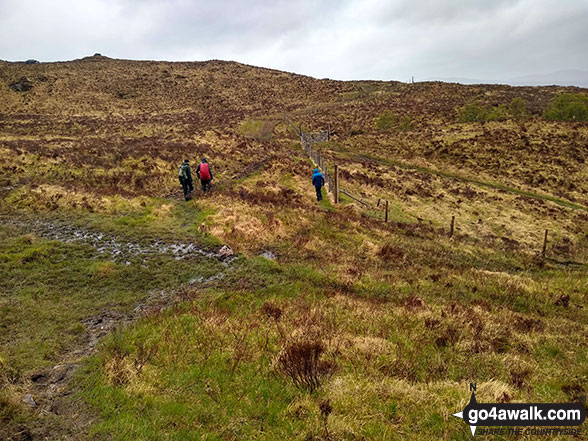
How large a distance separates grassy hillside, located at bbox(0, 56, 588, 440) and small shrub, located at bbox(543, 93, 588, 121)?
28998mm

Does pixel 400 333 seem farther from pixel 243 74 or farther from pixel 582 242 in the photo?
pixel 243 74

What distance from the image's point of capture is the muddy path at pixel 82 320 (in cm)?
515

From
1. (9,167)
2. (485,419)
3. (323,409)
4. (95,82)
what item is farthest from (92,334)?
(95,82)

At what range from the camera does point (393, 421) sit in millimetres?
5086

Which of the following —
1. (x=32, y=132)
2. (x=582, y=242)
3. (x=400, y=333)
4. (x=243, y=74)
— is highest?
(x=243, y=74)

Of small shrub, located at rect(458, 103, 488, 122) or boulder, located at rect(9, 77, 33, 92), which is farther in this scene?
boulder, located at rect(9, 77, 33, 92)

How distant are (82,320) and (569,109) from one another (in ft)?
229

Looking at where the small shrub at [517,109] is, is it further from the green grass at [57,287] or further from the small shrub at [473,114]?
the green grass at [57,287]

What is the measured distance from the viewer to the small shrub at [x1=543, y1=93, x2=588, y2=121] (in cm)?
5212

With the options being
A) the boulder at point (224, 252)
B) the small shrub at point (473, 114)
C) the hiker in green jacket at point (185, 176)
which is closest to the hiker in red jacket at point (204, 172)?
the hiker in green jacket at point (185, 176)

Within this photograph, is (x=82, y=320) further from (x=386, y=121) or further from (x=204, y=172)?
(x=386, y=121)

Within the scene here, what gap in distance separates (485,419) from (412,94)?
3613 inches

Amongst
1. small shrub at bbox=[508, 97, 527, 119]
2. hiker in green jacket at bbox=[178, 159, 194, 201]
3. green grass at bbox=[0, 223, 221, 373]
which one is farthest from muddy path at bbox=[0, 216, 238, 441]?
small shrub at bbox=[508, 97, 527, 119]

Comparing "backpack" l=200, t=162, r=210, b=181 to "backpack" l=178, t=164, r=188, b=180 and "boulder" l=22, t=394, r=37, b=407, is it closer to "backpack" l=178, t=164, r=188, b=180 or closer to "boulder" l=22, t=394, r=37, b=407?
"backpack" l=178, t=164, r=188, b=180
